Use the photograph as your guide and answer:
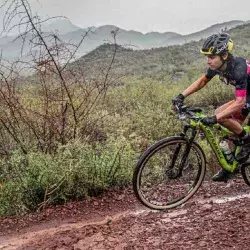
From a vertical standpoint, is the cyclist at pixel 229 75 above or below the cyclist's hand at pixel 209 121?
above

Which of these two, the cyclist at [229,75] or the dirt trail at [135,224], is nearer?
the dirt trail at [135,224]

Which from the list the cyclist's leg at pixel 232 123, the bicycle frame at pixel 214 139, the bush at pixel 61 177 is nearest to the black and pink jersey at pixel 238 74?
the cyclist's leg at pixel 232 123

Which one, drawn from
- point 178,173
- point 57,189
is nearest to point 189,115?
point 178,173

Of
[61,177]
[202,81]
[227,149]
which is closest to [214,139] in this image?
[227,149]

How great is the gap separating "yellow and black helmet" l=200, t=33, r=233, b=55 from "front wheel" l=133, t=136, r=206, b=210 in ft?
3.40

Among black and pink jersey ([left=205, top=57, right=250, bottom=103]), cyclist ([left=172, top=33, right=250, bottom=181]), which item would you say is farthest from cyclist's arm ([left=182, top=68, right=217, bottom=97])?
black and pink jersey ([left=205, top=57, right=250, bottom=103])

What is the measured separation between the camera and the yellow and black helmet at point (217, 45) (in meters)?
4.77

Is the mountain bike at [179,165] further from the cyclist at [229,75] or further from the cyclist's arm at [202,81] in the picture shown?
the cyclist's arm at [202,81]

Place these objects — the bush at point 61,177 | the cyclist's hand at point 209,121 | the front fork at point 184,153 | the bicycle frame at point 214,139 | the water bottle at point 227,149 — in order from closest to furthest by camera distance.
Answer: the cyclist's hand at point 209,121, the bicycle frame at point 214,139, the front fork at point 184,153, the water bottle at point 227,149, the bush at point 61,177

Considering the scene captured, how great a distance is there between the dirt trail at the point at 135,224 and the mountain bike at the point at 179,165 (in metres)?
0.19

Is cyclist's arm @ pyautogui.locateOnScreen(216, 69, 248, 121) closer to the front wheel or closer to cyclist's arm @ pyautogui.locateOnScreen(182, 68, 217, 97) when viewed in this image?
cyclist's arm @ pyautogui.locateOnScreen(182, 68, 217, 97)

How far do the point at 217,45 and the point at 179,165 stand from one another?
4.96 feet

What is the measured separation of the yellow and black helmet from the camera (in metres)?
4.77

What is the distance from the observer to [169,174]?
538 cm
